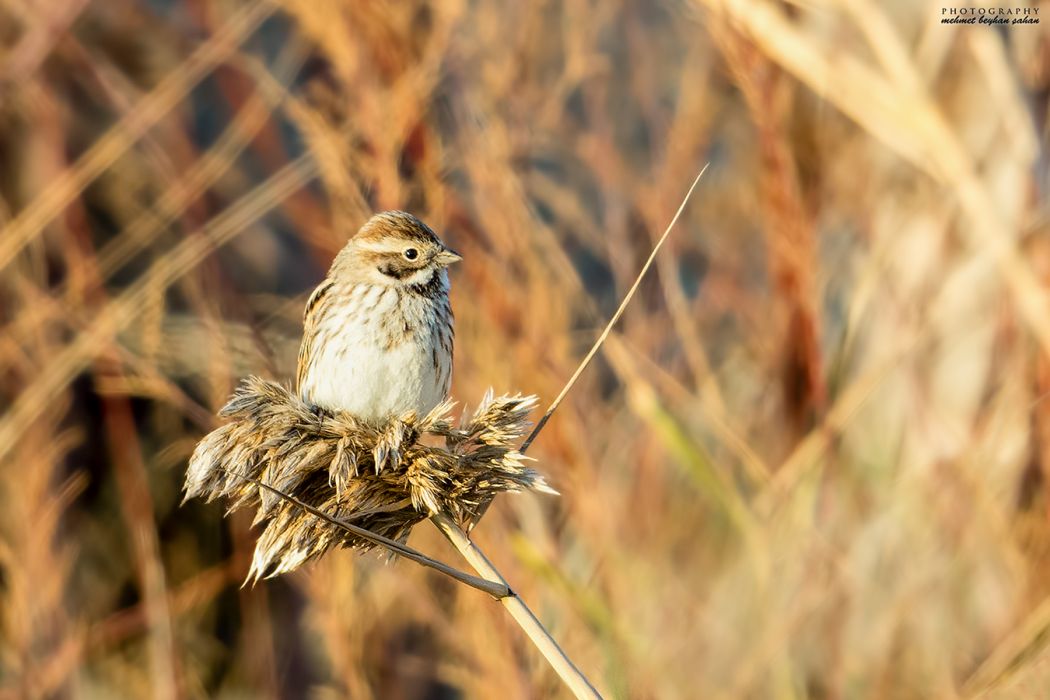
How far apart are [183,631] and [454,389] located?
2114mm

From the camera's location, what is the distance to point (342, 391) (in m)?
2.44

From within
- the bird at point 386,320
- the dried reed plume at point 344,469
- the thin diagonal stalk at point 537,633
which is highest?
the bird at point 386,320

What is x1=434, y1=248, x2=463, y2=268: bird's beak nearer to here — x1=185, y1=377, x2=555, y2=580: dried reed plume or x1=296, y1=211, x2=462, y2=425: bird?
x1=296, y1=211, x2=462, y2=425: bird

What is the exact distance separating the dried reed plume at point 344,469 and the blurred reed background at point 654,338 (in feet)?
1.76

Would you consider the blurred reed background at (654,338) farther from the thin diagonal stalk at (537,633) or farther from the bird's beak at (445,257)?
the thin diagonal stalk at (537,633)

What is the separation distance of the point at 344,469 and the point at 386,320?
3.12 ft

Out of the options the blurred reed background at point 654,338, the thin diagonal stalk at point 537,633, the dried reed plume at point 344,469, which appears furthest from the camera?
the blurred reed background at point 654,338

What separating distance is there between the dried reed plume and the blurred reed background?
538mm

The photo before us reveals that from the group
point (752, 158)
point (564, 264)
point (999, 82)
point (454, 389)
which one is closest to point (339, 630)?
point (454, 389)

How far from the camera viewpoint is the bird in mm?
2498

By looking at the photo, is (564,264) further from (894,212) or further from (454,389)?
(894,212)

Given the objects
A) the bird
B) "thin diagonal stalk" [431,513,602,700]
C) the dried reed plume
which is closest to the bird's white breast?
the bird

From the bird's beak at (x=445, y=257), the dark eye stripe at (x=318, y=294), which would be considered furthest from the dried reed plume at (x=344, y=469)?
the dark eye stripe at (x=318, y=294)

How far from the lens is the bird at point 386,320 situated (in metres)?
2.50
